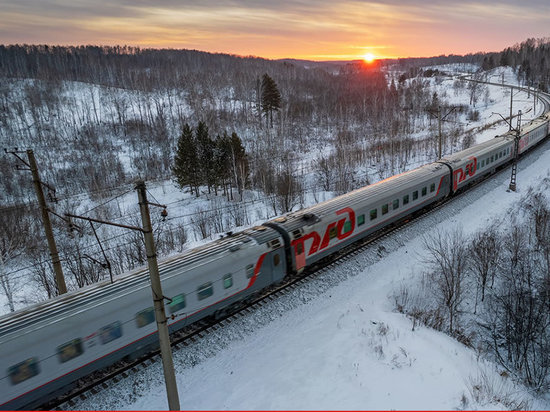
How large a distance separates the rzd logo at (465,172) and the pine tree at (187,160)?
3404 centimetres

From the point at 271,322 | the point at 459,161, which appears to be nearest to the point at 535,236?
the point at 459,161

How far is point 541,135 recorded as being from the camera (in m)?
45.2

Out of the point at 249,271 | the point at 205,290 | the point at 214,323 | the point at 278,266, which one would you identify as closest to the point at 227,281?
the point at 205,290

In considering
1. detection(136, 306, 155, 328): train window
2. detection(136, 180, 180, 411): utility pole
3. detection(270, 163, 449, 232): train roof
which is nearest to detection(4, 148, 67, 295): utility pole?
detection(136, 306, 155, 328): train window

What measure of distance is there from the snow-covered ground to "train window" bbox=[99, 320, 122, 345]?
5.26ft

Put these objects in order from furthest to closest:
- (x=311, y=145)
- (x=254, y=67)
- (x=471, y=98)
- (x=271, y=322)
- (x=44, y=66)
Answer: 1. (x=254, y=67)
2. (x=44, y=66)
3. (x=471, y=98)
4. (x=311, y=145)
5. (x=271, y=322)

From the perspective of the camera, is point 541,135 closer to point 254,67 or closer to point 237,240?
point 237,240

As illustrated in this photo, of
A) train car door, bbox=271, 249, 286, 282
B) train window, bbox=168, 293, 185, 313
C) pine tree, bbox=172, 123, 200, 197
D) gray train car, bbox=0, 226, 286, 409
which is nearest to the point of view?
gray train car, bbox=0, 226, 286, 409

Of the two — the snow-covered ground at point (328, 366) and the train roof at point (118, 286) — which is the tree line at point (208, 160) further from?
the snow-covered ground at point (328, 366)

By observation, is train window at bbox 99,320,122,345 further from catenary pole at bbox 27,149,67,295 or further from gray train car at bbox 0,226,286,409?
catenary pole at bbox 27,149,67,295

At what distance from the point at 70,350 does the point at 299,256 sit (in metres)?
9.58

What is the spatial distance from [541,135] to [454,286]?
38.7 metres

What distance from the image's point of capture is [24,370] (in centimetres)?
969

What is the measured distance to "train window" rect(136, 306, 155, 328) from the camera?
1185cm
